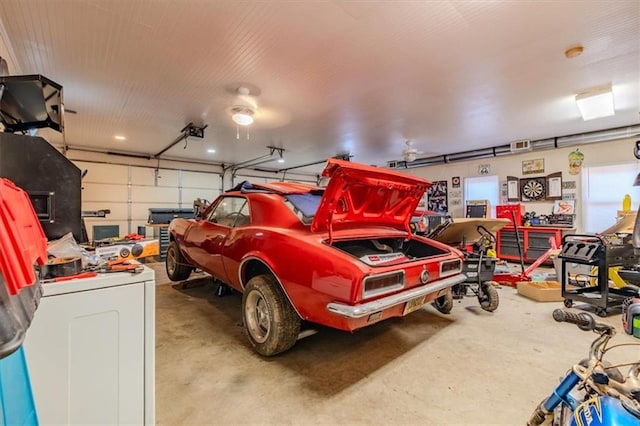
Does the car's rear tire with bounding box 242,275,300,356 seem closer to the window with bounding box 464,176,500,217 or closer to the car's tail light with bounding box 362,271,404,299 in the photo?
the car's tail light with bounding box 362,271,404,299

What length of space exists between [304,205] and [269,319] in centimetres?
109

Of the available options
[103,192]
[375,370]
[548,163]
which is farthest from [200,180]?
[548,163]

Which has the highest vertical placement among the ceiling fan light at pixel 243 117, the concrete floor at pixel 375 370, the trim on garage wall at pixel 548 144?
the trim on garage wall at pixel 548 144

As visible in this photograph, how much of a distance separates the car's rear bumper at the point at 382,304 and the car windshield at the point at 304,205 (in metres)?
0.88

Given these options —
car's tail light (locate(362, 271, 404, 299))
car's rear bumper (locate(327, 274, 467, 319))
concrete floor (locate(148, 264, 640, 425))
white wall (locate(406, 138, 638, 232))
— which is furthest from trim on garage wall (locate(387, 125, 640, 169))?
car's tail light (locate(362, 271, 404, 299))

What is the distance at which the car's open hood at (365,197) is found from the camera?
2146 millimetres

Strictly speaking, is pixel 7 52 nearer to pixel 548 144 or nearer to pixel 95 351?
pixel 95 351

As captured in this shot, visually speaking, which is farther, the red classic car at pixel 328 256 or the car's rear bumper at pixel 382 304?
the red classic car at pixel 328 256

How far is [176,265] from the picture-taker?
4.59m

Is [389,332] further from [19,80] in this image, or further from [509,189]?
[509,189]

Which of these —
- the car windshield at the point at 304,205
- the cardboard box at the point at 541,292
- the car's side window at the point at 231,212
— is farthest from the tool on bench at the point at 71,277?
the cardboard box at the point at 541,292

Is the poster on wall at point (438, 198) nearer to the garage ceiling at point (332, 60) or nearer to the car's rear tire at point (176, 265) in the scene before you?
the garage ceiling at point (332, 60)

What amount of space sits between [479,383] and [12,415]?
8.32 ft

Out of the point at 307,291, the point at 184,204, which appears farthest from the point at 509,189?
the point at 184,204
